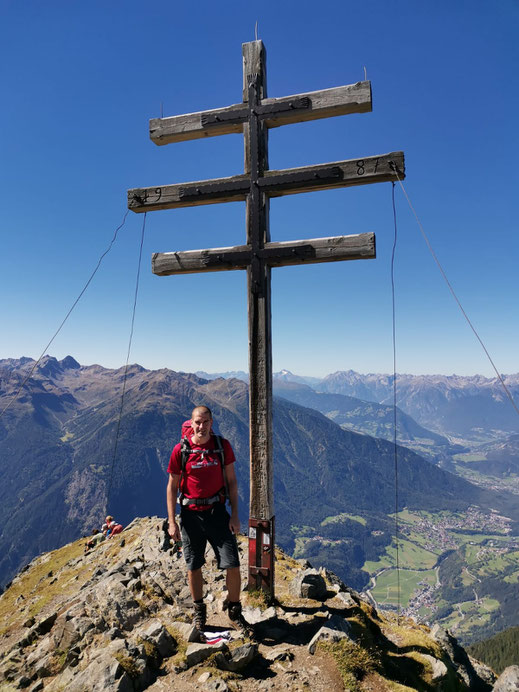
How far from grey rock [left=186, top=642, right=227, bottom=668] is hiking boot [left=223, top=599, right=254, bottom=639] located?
75 centimetres

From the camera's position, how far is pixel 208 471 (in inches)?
254

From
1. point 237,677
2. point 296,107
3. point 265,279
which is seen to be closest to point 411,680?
point 237,677

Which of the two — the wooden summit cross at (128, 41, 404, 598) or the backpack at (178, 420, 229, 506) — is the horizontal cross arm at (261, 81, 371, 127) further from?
the backpack at (178, 420, 229, 506)

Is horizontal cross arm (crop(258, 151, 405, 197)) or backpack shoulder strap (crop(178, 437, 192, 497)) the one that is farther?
horizontal cross arm (crop(258, 151, 405, 197))

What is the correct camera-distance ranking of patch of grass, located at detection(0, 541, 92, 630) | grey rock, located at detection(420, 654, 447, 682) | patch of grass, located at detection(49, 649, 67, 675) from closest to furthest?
grey rock, located at detection(420, 654, 447, 682) → patch of grass, located at detection(49, 649, 67, 675) → patch of grass, located at detection(0, 541, 92, 630)

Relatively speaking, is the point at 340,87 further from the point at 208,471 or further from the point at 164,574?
the point at 164,574

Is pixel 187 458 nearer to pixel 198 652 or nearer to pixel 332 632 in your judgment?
pixel 198 652

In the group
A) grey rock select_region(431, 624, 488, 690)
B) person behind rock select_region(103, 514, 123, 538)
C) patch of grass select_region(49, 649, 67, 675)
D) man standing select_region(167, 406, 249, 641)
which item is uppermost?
man standing select_region(167, 406, 249, 641)

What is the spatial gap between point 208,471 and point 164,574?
526 cm

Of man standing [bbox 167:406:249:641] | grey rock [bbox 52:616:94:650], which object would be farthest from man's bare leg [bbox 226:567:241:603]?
grey rock [bbox 52:616:94:650]

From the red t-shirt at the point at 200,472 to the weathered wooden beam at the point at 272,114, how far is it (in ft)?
22.0

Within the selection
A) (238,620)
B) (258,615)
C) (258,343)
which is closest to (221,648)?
(238,620)

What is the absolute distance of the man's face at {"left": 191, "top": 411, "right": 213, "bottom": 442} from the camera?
21.0ft

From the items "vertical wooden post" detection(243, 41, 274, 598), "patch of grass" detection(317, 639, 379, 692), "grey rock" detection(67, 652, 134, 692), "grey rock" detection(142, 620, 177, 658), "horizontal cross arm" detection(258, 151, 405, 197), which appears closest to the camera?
"grey rock" detection(67, 652, 134, 692)
